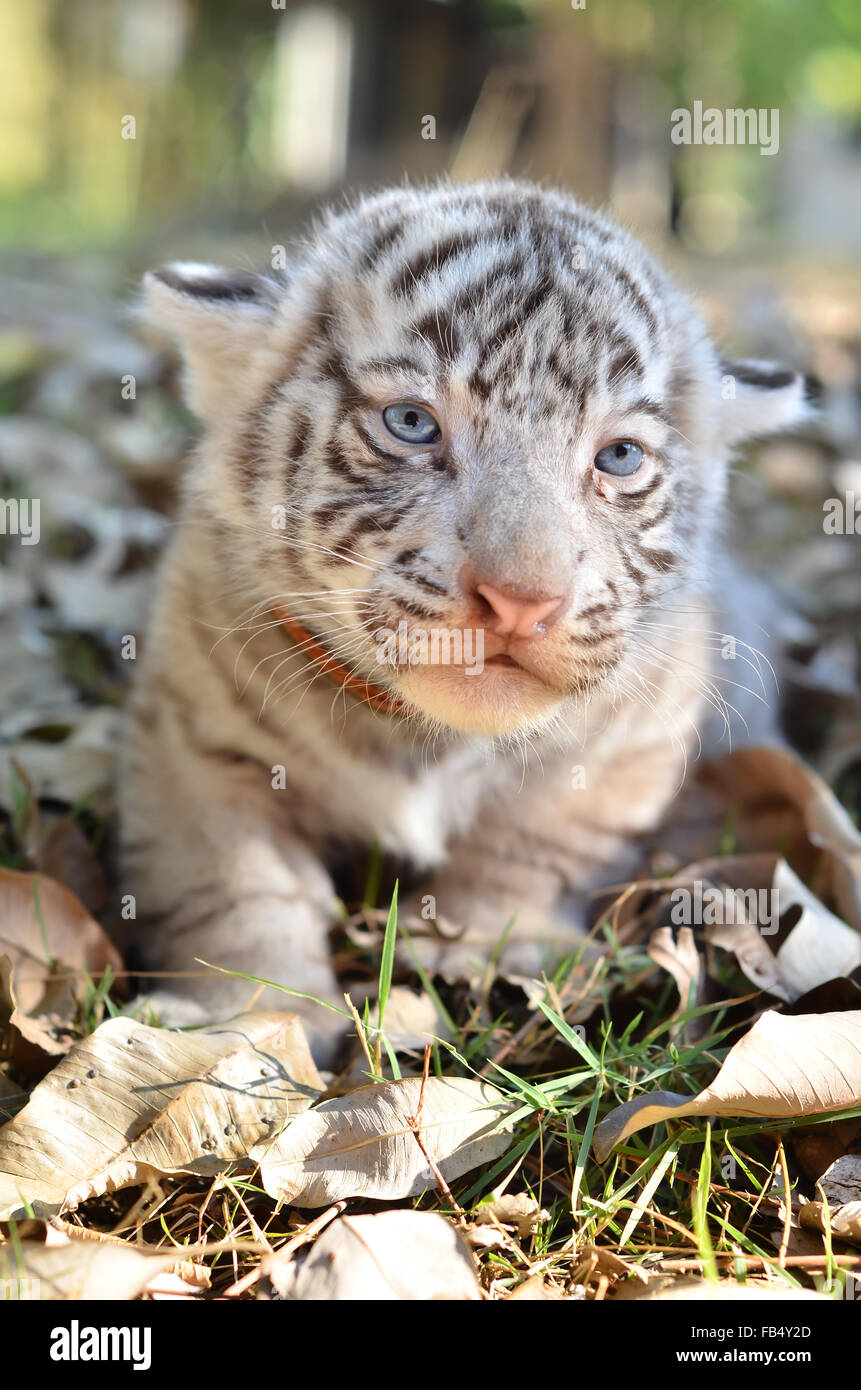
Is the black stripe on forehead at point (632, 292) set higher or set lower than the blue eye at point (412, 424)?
higher

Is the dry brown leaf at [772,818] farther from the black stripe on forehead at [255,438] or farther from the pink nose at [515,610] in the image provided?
the black stripe on forehead at [255,438]

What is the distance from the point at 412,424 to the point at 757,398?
1.08m

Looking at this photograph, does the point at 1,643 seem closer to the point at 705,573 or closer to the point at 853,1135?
the point at 705,573

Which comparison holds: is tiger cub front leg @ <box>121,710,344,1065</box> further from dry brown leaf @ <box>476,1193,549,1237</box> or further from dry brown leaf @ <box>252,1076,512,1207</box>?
dry brown leaf @ <box>476,1193,549,1237</box>

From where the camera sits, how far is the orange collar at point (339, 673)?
8.80ft

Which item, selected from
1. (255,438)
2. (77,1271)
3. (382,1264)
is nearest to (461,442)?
(255,438)

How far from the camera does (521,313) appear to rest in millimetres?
2441

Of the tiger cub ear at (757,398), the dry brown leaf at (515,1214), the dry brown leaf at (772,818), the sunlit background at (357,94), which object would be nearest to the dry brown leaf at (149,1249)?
the dry brown leaf at (515,1214)

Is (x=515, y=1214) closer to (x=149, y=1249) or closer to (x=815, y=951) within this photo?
(x=149, y=1249)

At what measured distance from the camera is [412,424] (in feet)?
8.18

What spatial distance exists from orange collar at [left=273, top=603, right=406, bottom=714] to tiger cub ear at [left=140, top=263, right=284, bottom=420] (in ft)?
2.03

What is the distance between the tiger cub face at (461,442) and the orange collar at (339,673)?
35 millimetres

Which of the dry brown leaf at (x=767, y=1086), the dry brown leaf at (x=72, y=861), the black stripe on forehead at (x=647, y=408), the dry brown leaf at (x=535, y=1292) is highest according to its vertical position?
the black stripe on forehead at (x=647, y=408)
